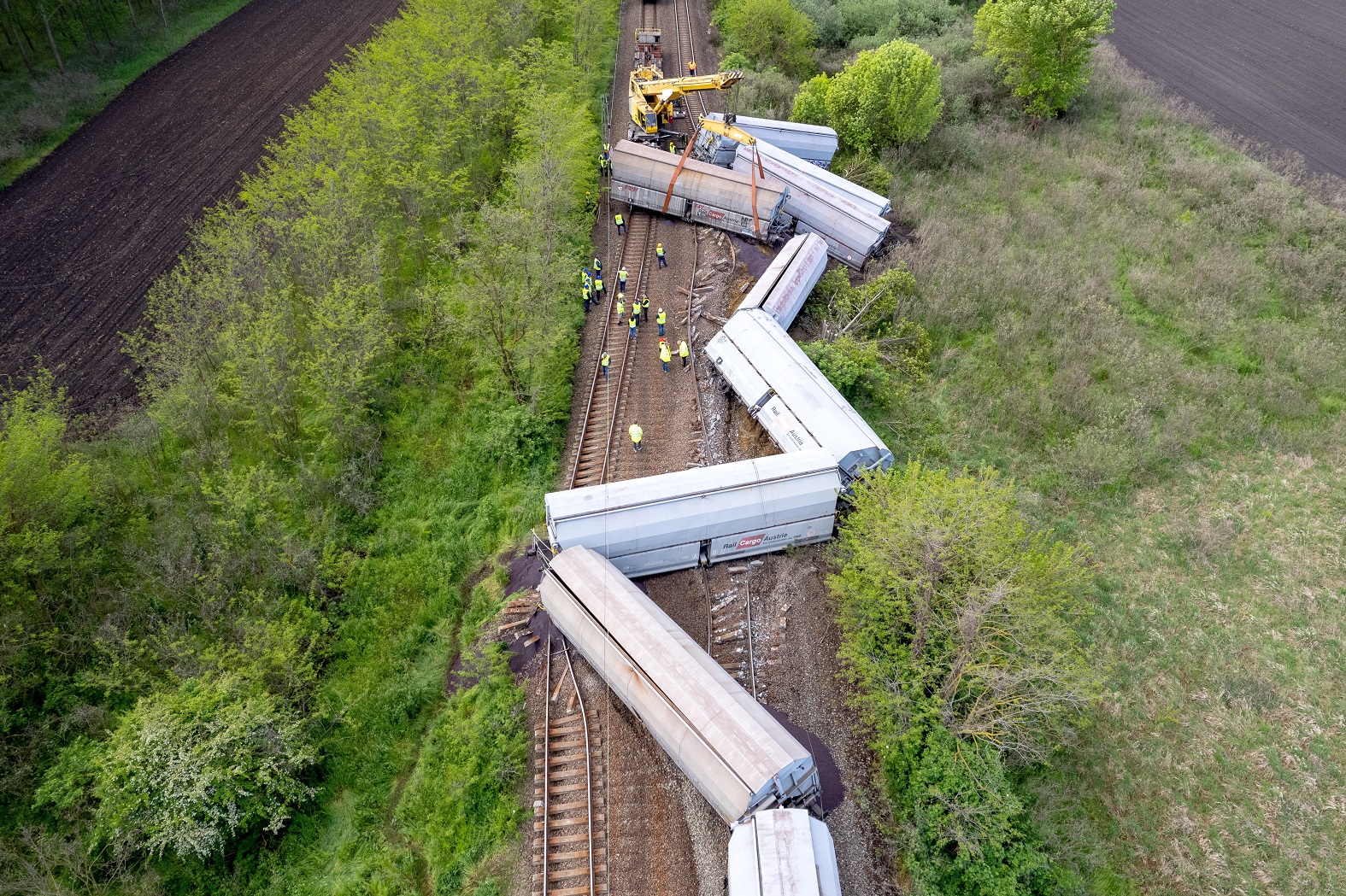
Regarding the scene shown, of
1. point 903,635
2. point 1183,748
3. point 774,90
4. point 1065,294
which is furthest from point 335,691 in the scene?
point 774,90

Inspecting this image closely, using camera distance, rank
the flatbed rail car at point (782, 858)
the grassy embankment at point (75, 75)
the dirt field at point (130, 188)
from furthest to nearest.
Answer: the grassy embankment at point (75, 75)
the dirt field at point (130, 188)
the flatbed rail car at point (782, 858)

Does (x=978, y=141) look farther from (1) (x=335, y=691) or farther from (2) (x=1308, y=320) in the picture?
(1) (x=335, y=691)

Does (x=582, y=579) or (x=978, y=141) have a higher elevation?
(x=978, y=141)

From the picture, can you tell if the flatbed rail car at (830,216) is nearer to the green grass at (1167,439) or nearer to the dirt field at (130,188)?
the green grass at (1167,439)

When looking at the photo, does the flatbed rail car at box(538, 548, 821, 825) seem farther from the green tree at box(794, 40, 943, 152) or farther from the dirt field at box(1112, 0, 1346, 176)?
the dirt field at box(1112, 0, 1346, 176)

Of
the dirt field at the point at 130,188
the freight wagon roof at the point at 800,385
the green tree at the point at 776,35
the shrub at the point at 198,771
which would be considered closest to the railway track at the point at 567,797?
the shrub at the point at 198,771

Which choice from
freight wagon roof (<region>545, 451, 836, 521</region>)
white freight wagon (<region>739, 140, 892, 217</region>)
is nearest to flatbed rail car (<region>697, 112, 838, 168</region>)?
white freight wagon (<region>739, 140, 892, 217</region>)
